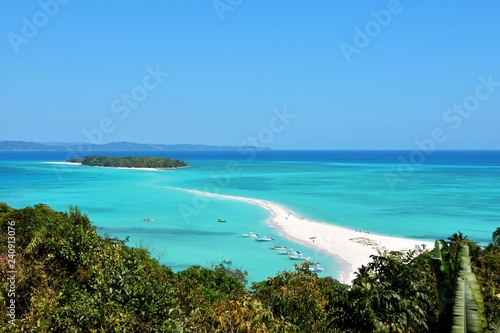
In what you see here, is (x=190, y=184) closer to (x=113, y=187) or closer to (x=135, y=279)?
(x=113, y=187)

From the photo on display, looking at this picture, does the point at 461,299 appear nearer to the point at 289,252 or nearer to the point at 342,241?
the point at 289,252

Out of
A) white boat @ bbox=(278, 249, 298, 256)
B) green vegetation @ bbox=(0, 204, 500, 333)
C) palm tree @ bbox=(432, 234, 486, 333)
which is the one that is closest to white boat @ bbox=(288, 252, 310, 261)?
white boat @ bbox=(278, 249, 298, 256)

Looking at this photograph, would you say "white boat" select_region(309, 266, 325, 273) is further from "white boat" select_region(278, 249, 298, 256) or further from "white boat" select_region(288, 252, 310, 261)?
"white boat" select_region(278, 249, 298, 256)

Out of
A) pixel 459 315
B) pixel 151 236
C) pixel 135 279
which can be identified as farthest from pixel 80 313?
pixel 151 236

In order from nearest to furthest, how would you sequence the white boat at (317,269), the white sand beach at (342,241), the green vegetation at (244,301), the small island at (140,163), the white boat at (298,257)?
the green vegetation at (244,301)
the white boat at (317,269)
the white sand beach at (342,241)
the white boat at (298,257)
the small island at (140,163)

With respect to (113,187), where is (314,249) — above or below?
below

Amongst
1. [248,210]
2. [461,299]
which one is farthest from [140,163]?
[461,299]

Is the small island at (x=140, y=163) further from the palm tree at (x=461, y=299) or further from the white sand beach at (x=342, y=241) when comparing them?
the palm tree at (x=461, y=299)

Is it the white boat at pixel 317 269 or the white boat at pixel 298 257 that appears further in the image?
the white boat at pixel 298 257

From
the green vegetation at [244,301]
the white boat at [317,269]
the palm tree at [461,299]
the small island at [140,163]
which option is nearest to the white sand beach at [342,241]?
the white boat at [317,269]
